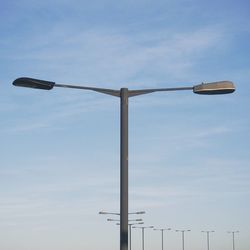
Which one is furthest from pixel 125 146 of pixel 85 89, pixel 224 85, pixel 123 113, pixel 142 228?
pixel 142 228

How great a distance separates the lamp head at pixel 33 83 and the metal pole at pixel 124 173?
175 cm

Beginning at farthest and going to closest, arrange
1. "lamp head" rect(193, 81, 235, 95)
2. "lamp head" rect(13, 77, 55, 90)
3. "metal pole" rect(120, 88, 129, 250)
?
"lamp head" rect(193, 81, 235, 95)
"lamp head" rect(13, 77, 55, 90)
"metal pole" rect(120, 88, 129, 250)

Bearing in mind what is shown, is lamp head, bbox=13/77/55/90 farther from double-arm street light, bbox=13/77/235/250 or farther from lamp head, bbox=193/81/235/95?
lamp head, bbox=193/81/235/95

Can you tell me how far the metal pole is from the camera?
14141mm

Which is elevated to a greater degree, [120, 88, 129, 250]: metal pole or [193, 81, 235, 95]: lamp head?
[193, 81, 235, 95]: lamp head

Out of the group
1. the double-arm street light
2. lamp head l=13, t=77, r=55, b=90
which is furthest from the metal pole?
lamp head l=13, t=77, r=55, b=90

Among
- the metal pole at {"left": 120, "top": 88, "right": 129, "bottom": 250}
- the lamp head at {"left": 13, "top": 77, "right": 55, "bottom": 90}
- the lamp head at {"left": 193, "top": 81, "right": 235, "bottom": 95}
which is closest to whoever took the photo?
the metal pole at {"left": 120, "top": 88, "right": 129, "bottom": 250}

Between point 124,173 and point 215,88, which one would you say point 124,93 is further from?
point 215,88

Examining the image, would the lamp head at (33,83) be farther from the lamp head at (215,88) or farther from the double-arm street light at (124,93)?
the lamp head at (215,88)

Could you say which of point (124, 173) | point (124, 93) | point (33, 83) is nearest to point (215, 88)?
point (124, 93)

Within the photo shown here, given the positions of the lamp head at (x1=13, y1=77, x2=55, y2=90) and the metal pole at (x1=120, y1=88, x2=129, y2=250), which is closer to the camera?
the metal pole at (x1=120, y1=88, x2=129, y2=250)

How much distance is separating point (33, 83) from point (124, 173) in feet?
9.92

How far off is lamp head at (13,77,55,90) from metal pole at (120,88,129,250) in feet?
5.74

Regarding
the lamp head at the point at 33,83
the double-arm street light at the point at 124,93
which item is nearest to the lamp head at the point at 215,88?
the double-arm street light at the point at 124,93
